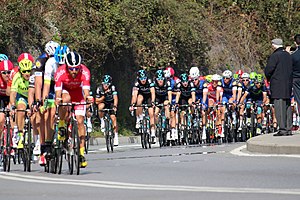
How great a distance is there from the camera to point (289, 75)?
22.5 m

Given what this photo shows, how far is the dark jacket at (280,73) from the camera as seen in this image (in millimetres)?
22438

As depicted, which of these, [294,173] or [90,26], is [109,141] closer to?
[90,26]

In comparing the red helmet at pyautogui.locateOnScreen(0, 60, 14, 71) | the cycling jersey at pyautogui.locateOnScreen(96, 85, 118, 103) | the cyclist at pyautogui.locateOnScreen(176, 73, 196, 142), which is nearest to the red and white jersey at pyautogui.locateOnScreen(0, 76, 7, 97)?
the red helmet at pyautogui.locateOnScreen(0, 60, 14, 71)

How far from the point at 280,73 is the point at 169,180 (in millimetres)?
8069

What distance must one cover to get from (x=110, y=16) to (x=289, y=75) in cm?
1220

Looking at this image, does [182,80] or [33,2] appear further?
[33,2]

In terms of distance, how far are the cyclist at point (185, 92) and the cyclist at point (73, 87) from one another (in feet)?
41.3

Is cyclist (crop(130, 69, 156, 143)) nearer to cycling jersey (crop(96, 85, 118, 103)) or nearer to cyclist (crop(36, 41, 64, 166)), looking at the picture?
cycling jersey (crop(96, 85, 118, 103))

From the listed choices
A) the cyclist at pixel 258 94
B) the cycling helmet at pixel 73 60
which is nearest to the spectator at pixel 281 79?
the cycling helmet at pixel 73 60

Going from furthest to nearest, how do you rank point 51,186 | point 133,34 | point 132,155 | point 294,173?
point 133,34 → point 132,155 → point 294,173 → point 51,186

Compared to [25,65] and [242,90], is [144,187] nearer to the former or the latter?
[25,65]

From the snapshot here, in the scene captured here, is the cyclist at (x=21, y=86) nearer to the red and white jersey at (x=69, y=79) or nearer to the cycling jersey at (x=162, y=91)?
the red and white jersey at (x=69, y=79)

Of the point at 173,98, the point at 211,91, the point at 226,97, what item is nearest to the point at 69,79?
the point at 173,98

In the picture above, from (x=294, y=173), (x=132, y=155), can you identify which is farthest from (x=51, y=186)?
(x=132, y=155)
